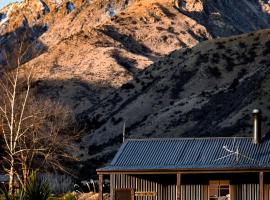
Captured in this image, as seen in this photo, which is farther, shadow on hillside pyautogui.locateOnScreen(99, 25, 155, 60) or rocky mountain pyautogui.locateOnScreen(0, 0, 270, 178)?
shadow on hillside pyautogui.locateOnScreen(99, 25, 155, 60)

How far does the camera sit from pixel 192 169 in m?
35.8

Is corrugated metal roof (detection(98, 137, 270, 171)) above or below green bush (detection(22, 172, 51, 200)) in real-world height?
above

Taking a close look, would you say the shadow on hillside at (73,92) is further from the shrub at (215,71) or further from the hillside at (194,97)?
the shrub at (215,71)

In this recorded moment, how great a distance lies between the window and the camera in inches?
1468

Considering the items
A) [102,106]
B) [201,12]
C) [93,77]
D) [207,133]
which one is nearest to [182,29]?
[201,12]

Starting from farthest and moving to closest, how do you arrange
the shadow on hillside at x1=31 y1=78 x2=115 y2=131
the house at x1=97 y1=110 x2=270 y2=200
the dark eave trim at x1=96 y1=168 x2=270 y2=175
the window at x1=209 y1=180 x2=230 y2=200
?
the shadow on hillside at x1=31 y1=78 x2=115 y2=131, the window at x1=209 y1=180 x2=230 y2=200, the house at x1=97 y1=110 x2=270 y2=200, the dark eave trim at x1=96 y1=168 x2=270 y2=175

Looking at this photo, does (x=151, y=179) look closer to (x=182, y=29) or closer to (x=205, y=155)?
(x=205, y=155)

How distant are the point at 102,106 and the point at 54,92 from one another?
26840 millimetres

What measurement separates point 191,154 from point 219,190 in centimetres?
227

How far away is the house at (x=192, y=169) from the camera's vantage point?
36.2m

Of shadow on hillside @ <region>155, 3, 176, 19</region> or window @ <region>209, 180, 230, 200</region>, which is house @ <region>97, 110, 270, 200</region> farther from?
shadow on hillside @ <region>155, 3, 176, 19</region>

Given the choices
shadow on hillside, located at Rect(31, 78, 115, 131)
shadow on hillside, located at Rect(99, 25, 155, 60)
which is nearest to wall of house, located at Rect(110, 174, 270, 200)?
shadow on hillside, located at Rect(31, 78, 115, 131)

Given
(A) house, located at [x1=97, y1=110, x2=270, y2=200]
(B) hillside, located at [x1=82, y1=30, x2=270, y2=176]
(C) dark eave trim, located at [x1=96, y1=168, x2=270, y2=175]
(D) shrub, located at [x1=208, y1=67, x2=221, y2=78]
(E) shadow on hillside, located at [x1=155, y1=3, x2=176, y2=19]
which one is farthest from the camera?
(E) shadow on hillside, located at [x1=155, y1=3, x2=176, y2=19]

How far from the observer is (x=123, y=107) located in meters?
106
